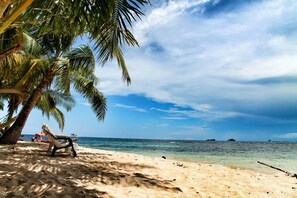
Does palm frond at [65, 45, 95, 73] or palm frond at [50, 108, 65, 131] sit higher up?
palm frond at [65, 45, 95, 73]

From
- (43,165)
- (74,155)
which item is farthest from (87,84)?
(43,165)

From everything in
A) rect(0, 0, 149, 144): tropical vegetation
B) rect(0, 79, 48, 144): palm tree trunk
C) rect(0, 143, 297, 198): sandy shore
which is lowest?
rect(0, 143, 297, 198): sandy shore

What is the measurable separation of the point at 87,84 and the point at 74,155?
515cm

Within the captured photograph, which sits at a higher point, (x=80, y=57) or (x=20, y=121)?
(x=80, y=57)

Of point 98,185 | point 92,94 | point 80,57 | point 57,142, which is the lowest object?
point 98,185

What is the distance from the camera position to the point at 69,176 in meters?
5.32

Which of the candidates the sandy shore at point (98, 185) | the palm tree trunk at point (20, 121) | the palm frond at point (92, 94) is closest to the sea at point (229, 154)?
the palm frond at point (92, 94)

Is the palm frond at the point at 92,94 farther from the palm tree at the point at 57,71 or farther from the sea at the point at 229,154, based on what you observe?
the sea at the point at 229,154

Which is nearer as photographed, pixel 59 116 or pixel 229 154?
pixel 59 116

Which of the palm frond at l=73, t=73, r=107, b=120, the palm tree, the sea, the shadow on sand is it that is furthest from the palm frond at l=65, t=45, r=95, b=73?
the sea

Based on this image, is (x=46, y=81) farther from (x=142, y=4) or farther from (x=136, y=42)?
(x=142, y=4)

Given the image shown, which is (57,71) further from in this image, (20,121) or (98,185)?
(98,185)

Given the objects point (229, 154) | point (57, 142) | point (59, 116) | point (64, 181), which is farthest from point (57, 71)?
point (229, 154)

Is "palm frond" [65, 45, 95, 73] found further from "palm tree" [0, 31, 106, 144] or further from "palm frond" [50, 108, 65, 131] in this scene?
"palm frond" [50, 108, 65, 131]
